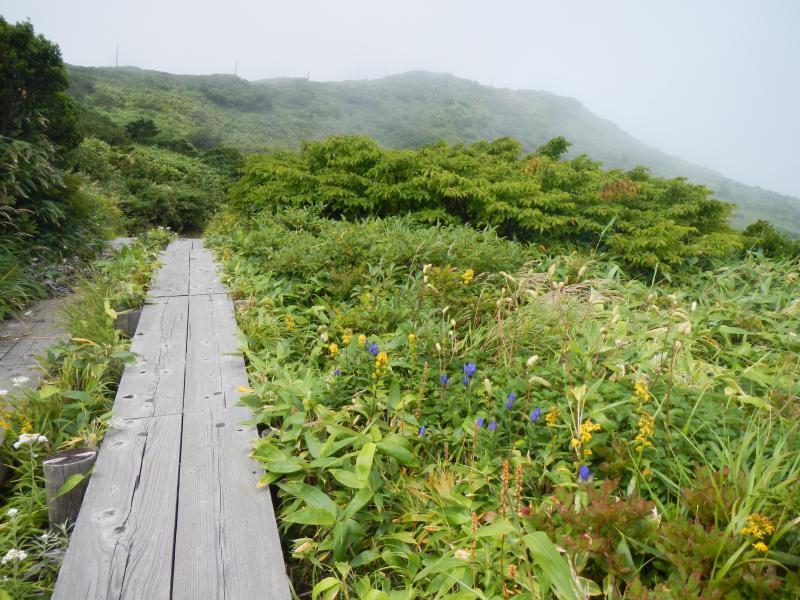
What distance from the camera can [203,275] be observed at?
414 centimetres

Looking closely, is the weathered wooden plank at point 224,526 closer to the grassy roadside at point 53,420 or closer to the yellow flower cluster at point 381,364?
the grassy roadside at point 53,420

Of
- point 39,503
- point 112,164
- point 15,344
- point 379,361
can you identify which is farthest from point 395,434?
point 112,164

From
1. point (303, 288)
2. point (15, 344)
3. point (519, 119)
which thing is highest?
point (519, 119)

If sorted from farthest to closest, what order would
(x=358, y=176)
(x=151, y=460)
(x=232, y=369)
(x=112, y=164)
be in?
(x=112, y=164) < (x=358, y=176) < (x=232, y=369) < (x=151, y=460)

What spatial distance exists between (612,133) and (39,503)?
79602 mm

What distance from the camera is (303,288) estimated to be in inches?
141

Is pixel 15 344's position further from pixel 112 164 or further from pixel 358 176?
pixel 112 164

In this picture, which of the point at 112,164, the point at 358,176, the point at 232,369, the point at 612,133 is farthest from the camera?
the point at 612,133

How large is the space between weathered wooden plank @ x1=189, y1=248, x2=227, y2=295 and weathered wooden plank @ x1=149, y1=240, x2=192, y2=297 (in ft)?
0.16

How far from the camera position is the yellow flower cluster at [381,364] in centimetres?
203

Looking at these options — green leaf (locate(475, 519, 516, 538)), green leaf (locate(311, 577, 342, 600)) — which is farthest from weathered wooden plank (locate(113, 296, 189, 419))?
green leaf (locate(475, 519, 516, 538))

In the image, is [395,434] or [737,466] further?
[395,434]

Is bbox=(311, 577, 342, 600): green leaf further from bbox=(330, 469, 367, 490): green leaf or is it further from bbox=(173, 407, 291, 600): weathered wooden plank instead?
bbox=(330, 469, 367, 490): green leaf

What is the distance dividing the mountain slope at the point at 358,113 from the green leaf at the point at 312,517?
56.6 ft
